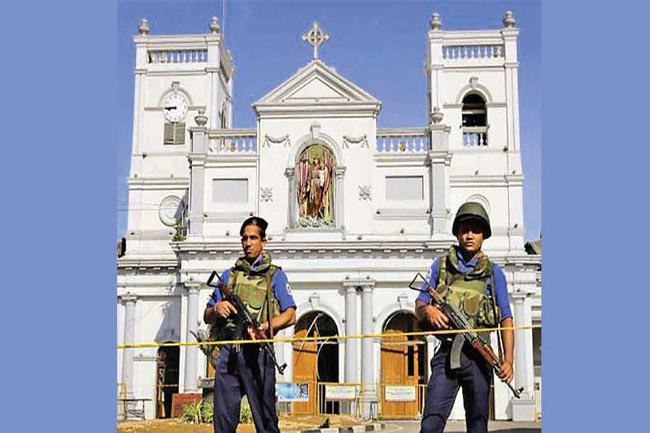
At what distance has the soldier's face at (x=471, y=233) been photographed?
4938 millimetres

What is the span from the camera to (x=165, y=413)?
12.4 meters

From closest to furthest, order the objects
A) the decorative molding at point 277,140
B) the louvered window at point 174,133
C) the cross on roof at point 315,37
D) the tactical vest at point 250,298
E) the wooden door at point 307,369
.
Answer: the tactical vest at point 250,298 < the cross on roof at point 315,37 < the wooden door at point 307,369 < the decorative molding at point 277,140 < the louvered window at point 174,133

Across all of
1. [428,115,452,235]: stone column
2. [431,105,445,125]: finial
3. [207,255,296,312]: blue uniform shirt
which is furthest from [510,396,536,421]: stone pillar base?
[207,255,296,312]: blue uniform shirt

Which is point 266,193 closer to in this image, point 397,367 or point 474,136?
point 397,367

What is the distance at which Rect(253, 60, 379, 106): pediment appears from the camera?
12977mm

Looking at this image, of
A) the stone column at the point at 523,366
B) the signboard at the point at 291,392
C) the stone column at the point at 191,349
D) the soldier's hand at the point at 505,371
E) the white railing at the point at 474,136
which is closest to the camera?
the soldier's hand at the point at 505,371

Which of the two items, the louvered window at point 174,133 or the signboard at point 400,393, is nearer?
the signboard at point 400,393

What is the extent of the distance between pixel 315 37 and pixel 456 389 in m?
6.10

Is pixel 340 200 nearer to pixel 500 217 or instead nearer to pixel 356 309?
pixel 356 309

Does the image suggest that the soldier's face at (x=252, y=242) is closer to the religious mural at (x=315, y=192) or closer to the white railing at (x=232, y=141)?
the religious mural at (x=315, y=192)

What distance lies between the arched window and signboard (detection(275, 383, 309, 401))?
474cm

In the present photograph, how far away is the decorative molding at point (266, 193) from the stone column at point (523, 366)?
343 cm

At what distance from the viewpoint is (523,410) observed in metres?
10.9

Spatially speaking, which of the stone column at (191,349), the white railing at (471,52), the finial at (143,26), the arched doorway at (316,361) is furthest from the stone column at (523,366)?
the finial at (143,26)
